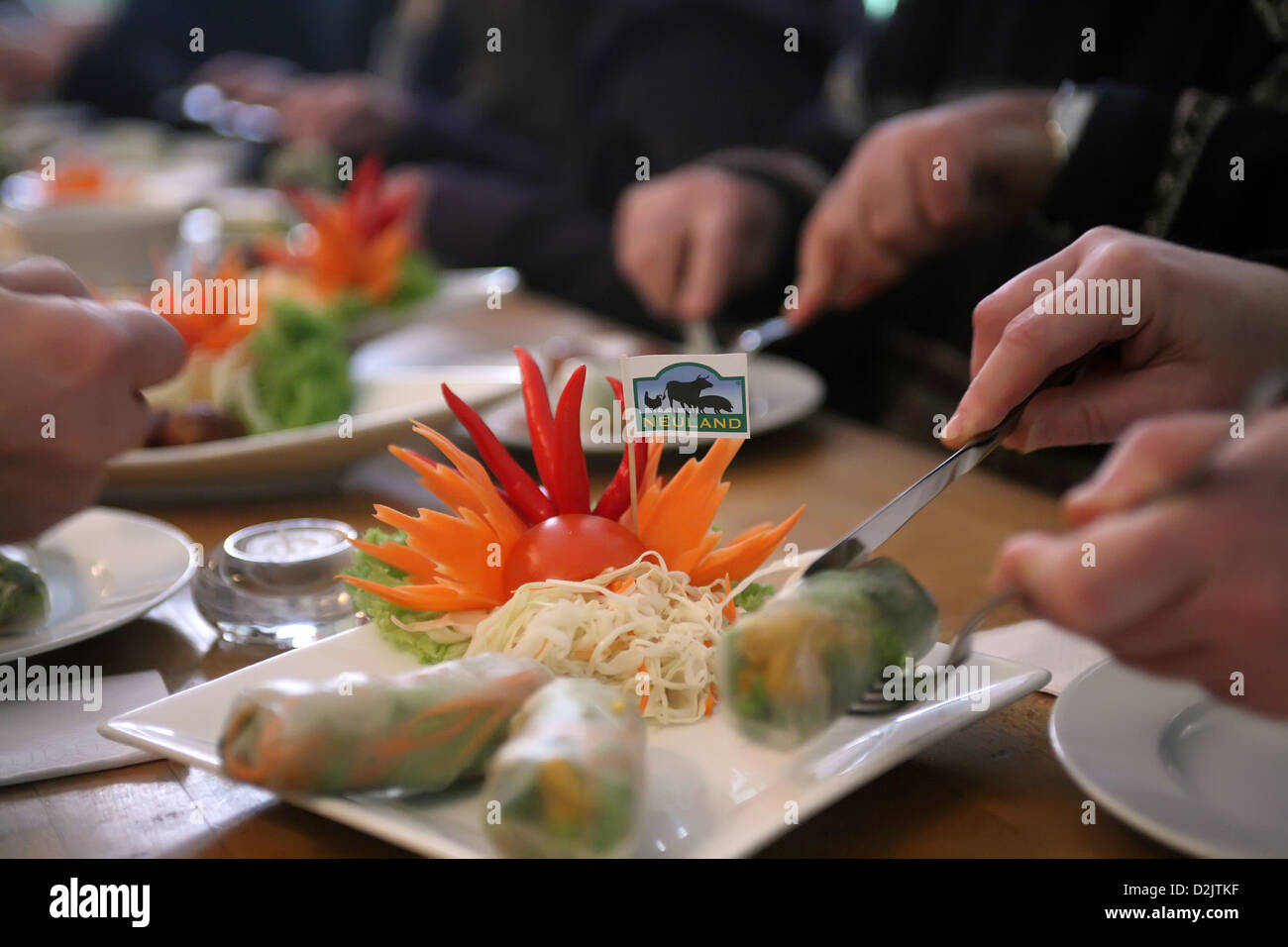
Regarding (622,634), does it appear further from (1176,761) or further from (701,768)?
(1176,761)

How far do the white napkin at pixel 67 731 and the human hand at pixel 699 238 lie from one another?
111cm

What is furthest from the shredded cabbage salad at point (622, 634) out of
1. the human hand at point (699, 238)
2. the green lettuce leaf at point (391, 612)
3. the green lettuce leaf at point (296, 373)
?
the human hand at point (699, 238)

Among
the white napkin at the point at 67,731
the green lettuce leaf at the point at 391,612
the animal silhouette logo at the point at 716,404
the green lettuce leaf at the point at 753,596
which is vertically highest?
the animal silhouette logo at the point at 716,404

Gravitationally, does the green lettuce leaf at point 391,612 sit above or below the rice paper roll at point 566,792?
below

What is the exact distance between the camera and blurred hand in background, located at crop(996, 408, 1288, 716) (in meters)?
0.49

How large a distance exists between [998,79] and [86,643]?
1.48 meters

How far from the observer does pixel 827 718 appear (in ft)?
2.08

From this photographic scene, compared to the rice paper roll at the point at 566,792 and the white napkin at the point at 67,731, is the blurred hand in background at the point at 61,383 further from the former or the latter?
Result: the rice paper roll at the point at 566,792

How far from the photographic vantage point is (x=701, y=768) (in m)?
0.70

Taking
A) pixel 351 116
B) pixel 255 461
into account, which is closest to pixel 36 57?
pixel 351 116

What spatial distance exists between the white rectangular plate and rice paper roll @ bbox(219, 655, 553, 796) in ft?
0.07

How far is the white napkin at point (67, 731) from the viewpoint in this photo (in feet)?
2.51

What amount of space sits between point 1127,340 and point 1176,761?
0.28 metres
